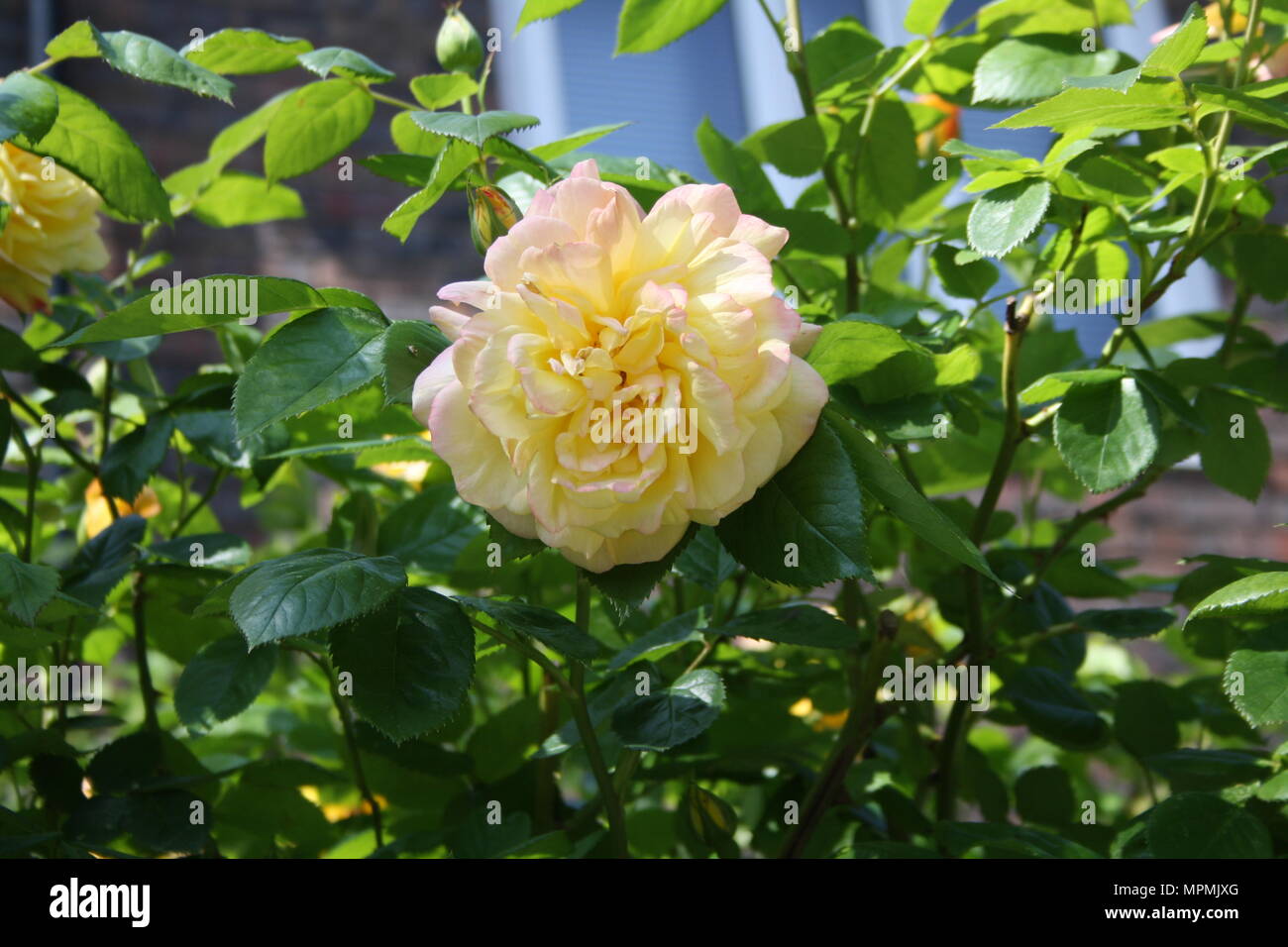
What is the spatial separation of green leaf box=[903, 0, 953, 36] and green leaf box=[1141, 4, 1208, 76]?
8.3 inches

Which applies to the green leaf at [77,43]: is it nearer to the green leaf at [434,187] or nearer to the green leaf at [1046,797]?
the green leaf at [434,187]

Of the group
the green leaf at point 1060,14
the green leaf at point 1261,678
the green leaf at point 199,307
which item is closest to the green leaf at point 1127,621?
the green leaf at point 1261,678

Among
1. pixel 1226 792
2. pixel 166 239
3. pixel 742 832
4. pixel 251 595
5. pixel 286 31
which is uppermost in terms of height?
pixel 286 31

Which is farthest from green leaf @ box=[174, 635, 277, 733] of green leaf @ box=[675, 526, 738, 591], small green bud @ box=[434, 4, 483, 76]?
small green bud @ box=[434, 4, 483, 76]

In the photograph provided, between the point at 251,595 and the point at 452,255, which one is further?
the point at 452,255

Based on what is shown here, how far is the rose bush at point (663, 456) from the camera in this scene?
0.38 meters

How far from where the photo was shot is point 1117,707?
687 millimetres

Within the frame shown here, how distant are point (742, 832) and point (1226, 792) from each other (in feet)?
1.43

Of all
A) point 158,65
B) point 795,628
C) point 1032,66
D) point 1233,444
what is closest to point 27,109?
point 158,65

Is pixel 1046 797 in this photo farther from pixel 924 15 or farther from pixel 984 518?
pixel 924 15

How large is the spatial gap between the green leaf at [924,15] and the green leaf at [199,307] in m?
0.41

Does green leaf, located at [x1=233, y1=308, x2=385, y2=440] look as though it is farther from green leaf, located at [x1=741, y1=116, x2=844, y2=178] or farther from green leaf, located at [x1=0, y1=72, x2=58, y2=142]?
green leaf, located at [x1=741, y1=116, x2=844, y2=178]
